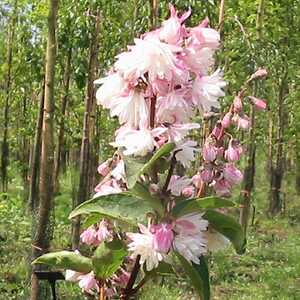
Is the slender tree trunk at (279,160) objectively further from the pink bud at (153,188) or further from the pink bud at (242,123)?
the pink bud at (153,188)

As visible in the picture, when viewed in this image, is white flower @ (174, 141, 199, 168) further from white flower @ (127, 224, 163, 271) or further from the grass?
the grass

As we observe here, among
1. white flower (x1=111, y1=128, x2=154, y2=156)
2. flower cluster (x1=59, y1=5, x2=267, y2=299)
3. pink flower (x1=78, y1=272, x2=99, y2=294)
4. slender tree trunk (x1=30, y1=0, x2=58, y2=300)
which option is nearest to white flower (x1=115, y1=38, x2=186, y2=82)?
flower cluster (x1=59, y1=5, x2=267, y2=299)

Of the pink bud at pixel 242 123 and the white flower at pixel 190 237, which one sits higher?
the pink bud at pixel 242 123

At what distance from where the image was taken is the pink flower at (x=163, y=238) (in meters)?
1.28

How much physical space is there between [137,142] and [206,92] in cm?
17

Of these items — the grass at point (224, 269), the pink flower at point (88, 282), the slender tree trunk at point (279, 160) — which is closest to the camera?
the pink flower at point (88, 282)

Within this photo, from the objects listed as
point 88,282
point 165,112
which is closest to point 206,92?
point 165,112

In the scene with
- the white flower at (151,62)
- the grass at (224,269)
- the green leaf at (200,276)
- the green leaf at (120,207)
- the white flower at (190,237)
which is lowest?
the grass at (224,269)

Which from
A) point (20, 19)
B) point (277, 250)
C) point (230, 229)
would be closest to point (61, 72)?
point (20, 19)

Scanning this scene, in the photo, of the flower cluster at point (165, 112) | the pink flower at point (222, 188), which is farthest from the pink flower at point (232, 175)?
the flower cluster at point (165, 112)

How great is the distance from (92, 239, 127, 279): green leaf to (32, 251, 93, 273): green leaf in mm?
51

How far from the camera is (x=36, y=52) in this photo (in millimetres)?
10320

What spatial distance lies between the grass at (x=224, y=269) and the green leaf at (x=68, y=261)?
10.3 feet

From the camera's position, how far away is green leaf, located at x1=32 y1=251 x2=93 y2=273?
4.85 feet
